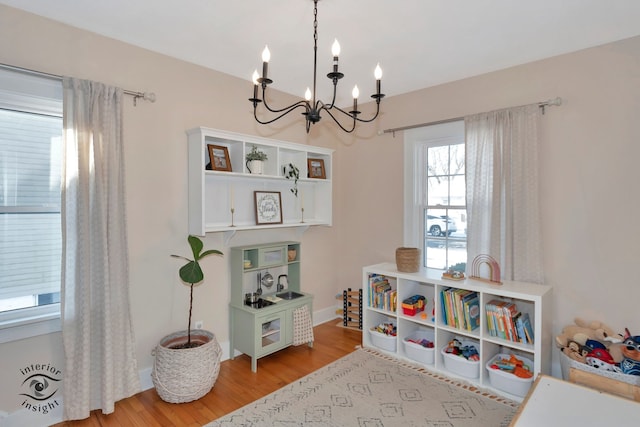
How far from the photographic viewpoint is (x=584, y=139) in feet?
8.53

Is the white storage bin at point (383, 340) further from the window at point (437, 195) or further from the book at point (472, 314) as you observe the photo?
the window at point (437, 195)

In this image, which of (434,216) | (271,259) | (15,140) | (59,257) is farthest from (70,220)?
(434,216)

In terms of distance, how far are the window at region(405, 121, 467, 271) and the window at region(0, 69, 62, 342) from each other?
2943 millimetres

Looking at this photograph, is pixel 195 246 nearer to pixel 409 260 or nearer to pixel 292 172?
pixel 292 172

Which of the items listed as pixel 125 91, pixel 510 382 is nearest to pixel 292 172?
pixel 125 91

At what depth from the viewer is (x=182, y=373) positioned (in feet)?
7.98

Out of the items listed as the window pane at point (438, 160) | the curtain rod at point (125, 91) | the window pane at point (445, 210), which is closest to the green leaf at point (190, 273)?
the curtain rod at point (125, 91)

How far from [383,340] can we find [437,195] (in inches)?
58.3

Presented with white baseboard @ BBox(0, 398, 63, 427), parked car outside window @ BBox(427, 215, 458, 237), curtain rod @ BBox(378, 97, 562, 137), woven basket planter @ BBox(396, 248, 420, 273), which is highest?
curtain rod @ BBox(378, 97, 562, 137)

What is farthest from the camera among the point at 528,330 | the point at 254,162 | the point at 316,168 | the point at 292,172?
the point at 316,168

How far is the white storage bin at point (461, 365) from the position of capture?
2.72 metres

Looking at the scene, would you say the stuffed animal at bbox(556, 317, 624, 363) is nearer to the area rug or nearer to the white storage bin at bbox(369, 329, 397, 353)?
the area rug

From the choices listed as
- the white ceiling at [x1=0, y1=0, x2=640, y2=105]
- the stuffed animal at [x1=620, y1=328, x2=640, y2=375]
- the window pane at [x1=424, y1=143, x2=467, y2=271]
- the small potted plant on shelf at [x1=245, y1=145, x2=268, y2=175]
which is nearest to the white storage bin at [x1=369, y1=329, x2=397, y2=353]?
the window pane at [x1=424, y1=143, x2=467, y2=271]

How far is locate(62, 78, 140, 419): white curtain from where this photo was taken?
2215 mm
